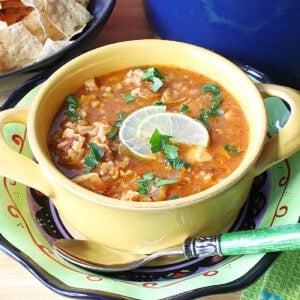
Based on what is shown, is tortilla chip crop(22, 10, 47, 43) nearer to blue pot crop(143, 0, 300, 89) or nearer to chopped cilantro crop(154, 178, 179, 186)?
blue pot crop(143, 0, 300, 89)

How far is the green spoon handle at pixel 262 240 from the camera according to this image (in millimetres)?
902

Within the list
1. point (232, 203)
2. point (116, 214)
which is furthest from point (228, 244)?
point (116, 214)

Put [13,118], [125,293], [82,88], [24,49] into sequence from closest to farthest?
[125,293]
[13,118]
[82,88]
[24,49]

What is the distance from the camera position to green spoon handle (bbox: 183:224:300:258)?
0.90 metres

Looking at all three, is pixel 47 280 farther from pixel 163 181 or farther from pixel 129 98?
pixel 129 98

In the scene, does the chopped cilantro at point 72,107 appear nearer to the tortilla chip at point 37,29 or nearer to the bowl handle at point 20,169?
the bowl handle at point 20,169

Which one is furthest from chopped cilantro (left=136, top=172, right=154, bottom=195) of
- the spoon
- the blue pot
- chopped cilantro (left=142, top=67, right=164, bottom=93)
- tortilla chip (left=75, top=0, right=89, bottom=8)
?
tortilla chip (left=75, top=0, right=89, bottom=8)

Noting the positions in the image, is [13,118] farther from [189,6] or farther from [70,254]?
[189,6]

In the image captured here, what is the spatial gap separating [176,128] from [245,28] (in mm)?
297

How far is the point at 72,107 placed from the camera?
1.12 metres

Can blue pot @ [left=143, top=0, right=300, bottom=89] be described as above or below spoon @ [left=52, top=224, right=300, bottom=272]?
above

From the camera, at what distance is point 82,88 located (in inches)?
45.5

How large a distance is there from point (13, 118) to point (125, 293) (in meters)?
0.35

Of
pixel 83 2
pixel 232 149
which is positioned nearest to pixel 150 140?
pixel 232 149
